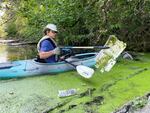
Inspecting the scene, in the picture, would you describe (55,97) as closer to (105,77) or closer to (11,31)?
(105,77)

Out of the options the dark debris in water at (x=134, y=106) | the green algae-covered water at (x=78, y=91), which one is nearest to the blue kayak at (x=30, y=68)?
the green algae-covered water at (x=78, y=91)

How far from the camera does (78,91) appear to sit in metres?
6.33

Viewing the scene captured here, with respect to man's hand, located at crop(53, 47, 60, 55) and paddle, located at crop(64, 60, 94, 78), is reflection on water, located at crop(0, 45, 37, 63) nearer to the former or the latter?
man's hand, located at crop(53, 47, 60, 55)

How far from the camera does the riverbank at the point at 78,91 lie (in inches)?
217

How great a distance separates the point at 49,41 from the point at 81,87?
4.96 ft

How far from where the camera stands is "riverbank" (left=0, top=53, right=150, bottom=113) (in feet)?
18.0

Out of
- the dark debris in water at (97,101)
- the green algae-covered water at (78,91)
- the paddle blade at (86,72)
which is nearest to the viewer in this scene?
the green algae-covered water at (78,91)

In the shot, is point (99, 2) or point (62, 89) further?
point (99, 2)

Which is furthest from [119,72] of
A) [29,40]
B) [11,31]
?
[11,31]

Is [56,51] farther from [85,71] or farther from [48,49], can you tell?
[85,71]

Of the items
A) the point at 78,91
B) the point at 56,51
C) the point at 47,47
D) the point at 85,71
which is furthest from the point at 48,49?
the point at 78,91

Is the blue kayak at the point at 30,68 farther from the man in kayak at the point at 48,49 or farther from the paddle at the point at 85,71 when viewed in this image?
the paddle at the point at 85,71

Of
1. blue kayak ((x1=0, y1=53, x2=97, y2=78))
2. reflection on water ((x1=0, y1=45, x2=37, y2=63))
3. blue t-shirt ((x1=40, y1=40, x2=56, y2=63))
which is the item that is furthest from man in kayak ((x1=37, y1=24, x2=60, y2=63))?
reflection on water ((x1=0, y1=45, x2=37, y2=63))

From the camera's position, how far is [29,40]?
565 inches
